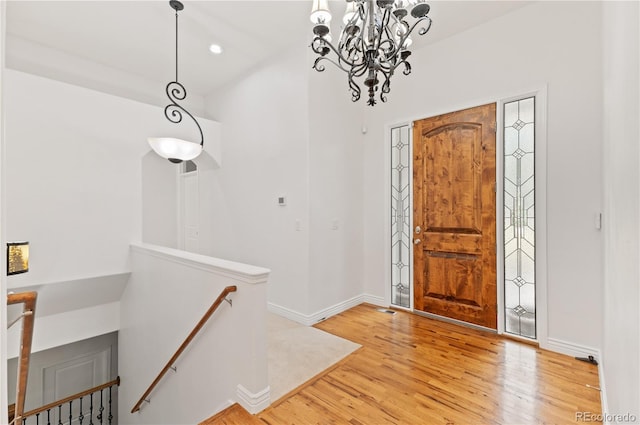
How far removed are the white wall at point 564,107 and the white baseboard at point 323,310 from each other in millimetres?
1936

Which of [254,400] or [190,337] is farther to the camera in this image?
[190,337]

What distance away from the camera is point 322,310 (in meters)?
3.54

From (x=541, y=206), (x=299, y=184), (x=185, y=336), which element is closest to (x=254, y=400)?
(x=185, y=336)

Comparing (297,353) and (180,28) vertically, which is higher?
(180,28)

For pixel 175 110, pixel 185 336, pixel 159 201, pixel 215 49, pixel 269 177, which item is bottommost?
pixel 185 336

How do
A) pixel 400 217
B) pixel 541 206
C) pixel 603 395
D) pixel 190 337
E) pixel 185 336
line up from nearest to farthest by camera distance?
pixel 603 395
pixel 190 337
pixel 541 206
pixel 185 336
pixel 400 217

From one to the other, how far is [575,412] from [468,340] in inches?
39.9

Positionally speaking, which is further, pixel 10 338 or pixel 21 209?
pixel 10 338

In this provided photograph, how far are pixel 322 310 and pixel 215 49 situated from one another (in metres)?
3.43

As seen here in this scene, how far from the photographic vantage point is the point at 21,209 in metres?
3.01

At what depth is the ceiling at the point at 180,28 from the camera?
2914mm

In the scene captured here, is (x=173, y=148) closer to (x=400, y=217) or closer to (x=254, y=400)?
(x=254, y=400)

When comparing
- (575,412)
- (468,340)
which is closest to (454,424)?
(575,412)

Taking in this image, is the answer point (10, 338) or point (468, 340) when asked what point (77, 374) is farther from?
point (468, 340)
